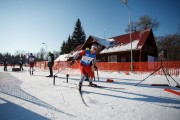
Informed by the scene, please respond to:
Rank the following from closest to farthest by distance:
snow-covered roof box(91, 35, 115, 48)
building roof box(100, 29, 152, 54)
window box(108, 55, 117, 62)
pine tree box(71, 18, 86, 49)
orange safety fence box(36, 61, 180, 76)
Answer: orange safety fence box(36, 61, 180, 76) → building roof box(100, 29, 152, 54) → window box(108, 55, 117, 62) → snow-covered roof box(91, 35, 115, 48) → pine tree box(71, 18, 86, 49)

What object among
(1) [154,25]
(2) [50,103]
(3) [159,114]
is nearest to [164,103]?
(3) [159,114]

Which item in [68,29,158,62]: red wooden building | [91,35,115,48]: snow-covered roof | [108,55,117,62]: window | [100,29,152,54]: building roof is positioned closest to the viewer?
[100,29,152,54]: building roof

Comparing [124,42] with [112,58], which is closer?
[124,42]

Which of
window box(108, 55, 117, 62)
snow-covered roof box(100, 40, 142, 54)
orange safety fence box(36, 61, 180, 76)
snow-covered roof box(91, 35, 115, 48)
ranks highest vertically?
snow-covered roof box(91, 35, 115, 48)

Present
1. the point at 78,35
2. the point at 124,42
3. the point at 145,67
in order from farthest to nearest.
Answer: the point at 78,35
the point at 124,42
the point at 145,67

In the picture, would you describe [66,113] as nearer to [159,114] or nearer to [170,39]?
[159,114]

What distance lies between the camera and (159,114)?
3201 millimetres

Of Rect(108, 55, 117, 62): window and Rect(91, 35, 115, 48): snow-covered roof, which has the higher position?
Rect(91, 35, 115, 48): snow-covered roof

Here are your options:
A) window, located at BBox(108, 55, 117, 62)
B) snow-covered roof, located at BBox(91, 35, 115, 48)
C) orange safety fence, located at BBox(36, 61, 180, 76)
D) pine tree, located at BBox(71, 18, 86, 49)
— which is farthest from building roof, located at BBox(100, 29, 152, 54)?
pine tree, located at BBox(71, 18, 86, 49)

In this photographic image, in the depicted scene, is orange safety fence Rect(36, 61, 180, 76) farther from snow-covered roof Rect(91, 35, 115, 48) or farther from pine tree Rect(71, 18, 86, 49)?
pine tree Rect(71, 18, 86, 49)

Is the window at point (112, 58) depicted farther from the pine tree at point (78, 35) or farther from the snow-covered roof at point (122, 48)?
the pine tree at point (78, 35)

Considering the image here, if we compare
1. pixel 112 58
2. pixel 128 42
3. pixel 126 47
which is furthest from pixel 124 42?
pixel 112 58

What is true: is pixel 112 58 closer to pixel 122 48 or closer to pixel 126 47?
pixel 122 48

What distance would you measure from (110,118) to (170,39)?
173 ft
